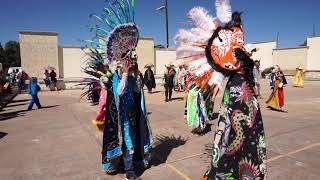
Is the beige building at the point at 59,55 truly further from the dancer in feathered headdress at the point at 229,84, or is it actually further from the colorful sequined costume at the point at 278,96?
the dancer in feathered headdress at the point at 229,84

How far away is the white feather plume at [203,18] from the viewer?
2.98 metres

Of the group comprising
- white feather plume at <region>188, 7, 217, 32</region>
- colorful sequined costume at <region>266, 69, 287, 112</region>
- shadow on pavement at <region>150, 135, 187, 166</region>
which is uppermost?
white feather plume at <region>188, 7, 217, 32</region>

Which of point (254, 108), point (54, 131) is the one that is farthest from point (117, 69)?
point (54, 131)

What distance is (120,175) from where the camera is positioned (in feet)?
13.5

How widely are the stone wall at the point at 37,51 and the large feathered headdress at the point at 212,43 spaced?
19951 millimetres

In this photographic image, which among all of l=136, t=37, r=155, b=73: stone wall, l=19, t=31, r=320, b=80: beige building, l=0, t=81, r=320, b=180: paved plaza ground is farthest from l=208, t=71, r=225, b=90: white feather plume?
l=136, t=37, r=155, b=73: stone wall

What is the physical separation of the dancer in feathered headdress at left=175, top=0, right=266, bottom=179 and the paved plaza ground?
1206mm

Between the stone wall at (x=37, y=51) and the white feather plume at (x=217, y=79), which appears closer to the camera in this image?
the white feather plume at (x=217, y=79)

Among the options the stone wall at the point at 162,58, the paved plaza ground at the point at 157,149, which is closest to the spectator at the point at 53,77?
the stone wall at the point at 162,58

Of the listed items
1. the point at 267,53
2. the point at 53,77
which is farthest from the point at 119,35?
the point at 267,53

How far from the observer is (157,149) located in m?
5.21

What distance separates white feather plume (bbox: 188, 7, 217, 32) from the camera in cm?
298

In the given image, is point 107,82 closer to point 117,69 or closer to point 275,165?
point 117,69

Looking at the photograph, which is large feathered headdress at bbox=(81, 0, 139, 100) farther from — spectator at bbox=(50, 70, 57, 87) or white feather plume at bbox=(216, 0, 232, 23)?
spectator at bbox=(50, 70, 57, 87)
